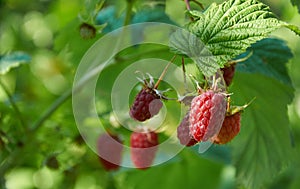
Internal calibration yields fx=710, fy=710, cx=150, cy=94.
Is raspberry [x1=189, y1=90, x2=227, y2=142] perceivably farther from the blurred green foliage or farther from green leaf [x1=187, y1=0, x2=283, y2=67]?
the blurred green foliage

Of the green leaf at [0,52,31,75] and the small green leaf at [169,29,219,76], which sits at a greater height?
the small green leaf at [169,29,219,76]

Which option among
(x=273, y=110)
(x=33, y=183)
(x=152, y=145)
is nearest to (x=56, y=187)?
(x=33, y=183)

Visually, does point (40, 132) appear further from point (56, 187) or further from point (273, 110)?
point (273, 110)

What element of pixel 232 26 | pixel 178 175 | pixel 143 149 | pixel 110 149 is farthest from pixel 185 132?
pixel 178 175

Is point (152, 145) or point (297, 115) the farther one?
point (297, 115)

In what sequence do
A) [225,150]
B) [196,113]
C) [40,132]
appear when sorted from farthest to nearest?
[225,150] < [40,132] < [196,113]

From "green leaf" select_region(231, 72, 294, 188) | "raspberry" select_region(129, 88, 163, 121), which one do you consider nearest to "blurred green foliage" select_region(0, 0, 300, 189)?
"green leaf" select_region(231, 72, 294, 188)

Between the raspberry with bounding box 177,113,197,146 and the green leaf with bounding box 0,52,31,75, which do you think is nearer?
the raspberry with bounding box 177,113,197,146

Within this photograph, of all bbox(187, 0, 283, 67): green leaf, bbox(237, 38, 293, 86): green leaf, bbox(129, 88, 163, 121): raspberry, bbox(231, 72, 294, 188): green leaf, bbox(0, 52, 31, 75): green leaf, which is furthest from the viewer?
bbox(0, 52, 31, 75): green leaf
